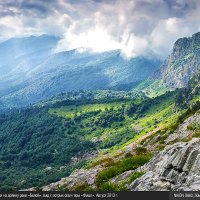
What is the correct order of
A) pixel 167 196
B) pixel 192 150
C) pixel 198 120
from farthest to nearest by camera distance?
pixel 198 120
pixel 192 150
pixel 167 196

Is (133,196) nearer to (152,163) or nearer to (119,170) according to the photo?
(152,163)

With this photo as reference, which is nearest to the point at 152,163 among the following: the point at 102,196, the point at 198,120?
the point at 102,196

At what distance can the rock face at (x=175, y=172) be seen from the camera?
39.7 meters

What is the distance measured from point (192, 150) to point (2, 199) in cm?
1970

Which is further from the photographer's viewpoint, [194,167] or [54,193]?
[194,167]

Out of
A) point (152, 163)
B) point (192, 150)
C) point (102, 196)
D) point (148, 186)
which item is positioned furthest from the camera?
point (152, 163)

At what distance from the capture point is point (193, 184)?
35.7m

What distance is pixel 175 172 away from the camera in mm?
43281
